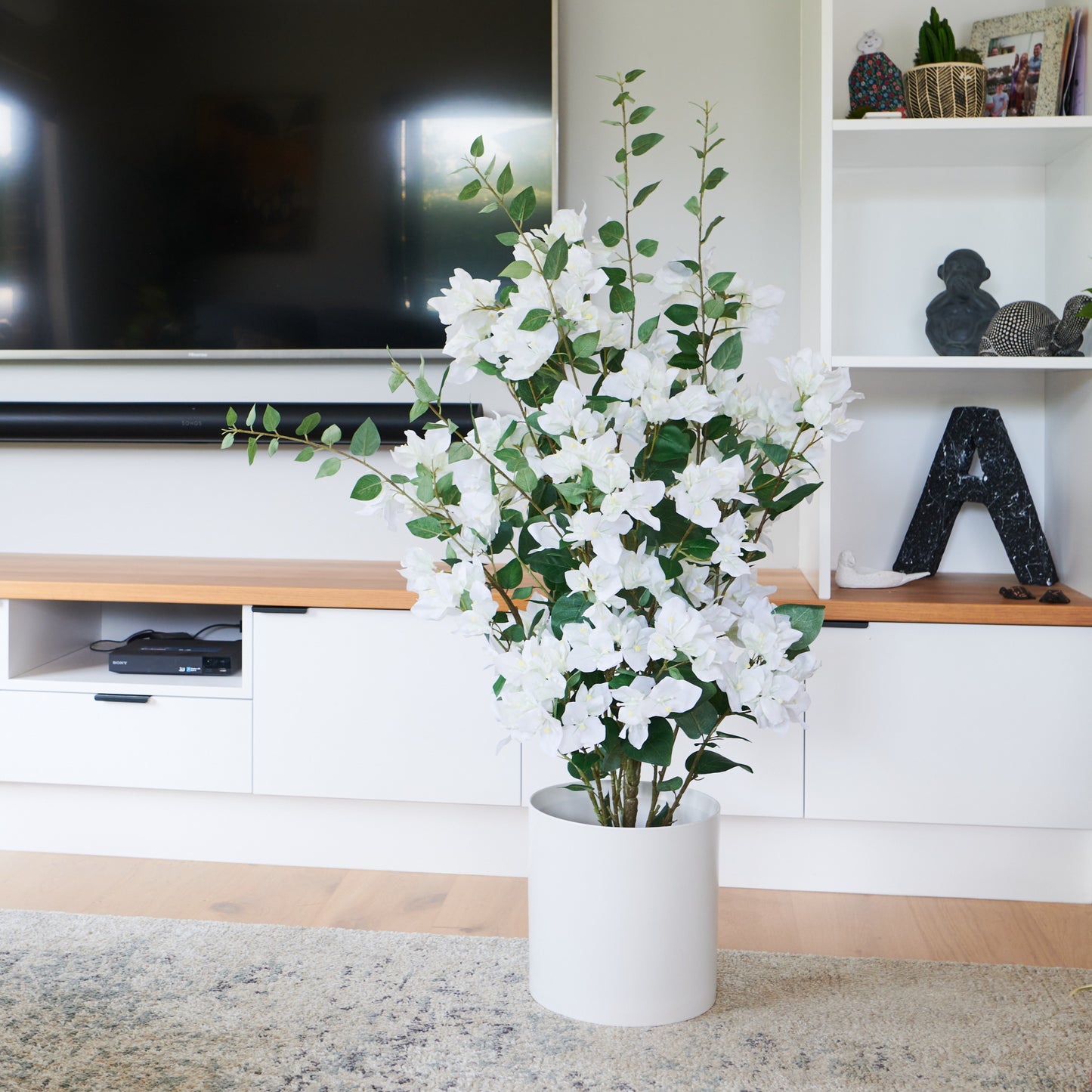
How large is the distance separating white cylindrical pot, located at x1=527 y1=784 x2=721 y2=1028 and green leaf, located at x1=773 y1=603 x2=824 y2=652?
0.88 ft

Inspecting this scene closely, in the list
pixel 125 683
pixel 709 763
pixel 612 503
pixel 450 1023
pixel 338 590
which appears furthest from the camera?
pixel 125 683

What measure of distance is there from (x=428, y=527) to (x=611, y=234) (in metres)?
0.38

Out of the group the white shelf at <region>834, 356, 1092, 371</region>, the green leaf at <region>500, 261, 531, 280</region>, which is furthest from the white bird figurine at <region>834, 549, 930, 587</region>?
the green leaf at <region>500, 261, 531, 280</region>

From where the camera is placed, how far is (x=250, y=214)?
2385mm

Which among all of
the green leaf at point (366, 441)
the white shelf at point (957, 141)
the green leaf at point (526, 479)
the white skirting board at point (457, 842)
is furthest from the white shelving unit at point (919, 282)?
the green leaf at point (366, 441)

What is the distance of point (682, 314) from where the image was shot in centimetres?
123

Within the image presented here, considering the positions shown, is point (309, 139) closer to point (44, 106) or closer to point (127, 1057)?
point (44, 106)

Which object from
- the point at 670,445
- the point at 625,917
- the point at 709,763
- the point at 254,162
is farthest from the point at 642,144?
the point at 254,162

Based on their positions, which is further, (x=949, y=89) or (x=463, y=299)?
(x=949, y=89)

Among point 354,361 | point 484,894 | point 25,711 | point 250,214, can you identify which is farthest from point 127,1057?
point 250,214

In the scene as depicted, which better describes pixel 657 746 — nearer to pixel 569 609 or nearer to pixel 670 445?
pixel 569 609

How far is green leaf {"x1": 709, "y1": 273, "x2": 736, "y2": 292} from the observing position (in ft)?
3.92

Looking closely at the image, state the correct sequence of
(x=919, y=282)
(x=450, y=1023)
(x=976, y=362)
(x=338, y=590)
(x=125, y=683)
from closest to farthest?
(x=450, y=1023) → (x=976, y=362) → (x=338, y=590) → (x=125, y=683) → (x=919, y=282)

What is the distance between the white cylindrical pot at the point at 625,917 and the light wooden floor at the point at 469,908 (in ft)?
1.41
